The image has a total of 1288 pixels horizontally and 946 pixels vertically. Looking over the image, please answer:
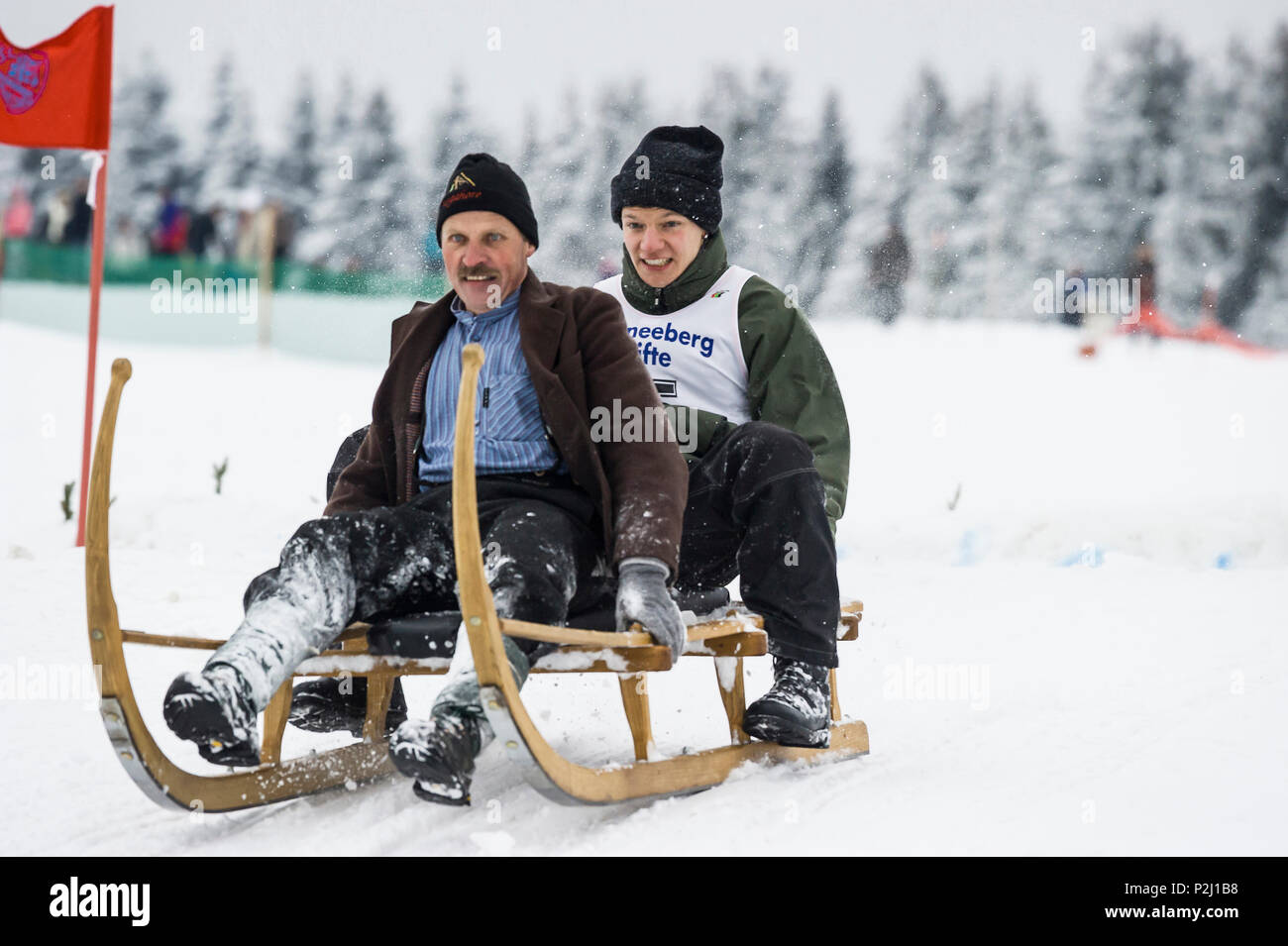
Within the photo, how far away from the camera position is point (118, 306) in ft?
41.7

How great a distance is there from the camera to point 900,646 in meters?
4.72

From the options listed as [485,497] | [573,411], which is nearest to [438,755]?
[485,497]

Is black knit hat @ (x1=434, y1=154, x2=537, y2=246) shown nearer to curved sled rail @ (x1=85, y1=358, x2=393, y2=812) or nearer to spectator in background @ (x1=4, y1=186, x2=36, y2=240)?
curved sled rail @ (x1=85, y1=358, x2=393, y2=812)

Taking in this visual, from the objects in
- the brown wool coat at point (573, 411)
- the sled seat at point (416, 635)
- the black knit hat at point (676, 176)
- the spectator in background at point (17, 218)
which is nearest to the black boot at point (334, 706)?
the brown wool coat at point (573, 411)

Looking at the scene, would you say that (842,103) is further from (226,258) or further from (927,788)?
(927,788)

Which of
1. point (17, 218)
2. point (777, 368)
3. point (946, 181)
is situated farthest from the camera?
point (17, 218)

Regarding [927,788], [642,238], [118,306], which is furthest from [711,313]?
[118,306]

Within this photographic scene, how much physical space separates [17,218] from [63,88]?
1579 centimetres

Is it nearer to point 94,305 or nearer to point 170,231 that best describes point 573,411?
point 94,305

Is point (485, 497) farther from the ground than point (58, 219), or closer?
closer

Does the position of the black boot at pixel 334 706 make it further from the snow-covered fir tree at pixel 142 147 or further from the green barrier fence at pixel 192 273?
the snow-covered fir tree at pixel 142 147

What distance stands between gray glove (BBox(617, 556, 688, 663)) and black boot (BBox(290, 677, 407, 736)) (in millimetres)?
822

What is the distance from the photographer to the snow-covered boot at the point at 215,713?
1.96 metres

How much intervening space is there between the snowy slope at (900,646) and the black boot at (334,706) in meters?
0.27
